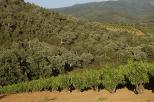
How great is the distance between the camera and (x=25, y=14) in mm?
111500

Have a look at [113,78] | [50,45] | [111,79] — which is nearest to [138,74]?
[113,78]

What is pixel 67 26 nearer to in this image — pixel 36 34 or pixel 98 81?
pixel 36 34

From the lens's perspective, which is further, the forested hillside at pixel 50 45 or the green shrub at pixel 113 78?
the forested hillside at pixel 50 45

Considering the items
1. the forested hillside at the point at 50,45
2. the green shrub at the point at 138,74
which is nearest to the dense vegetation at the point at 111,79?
the green shrub at the point at 138,74

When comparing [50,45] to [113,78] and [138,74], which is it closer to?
[113,78]

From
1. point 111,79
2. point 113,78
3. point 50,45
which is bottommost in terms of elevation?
point 50,45

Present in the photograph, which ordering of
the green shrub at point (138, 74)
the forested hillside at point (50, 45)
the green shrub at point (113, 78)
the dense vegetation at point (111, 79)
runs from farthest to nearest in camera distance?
the forested hillside at point (50, 45)
the green shrub at point (113, 78)
the dense vegetation at point (111, 79)
the green shrub at point (138, 74)

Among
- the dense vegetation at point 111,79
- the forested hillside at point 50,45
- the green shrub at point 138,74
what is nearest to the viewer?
the green shrub at point 138,74

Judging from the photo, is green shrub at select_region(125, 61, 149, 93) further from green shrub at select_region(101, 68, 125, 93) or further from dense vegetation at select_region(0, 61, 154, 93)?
green shrub at select_region(101, 68, 125, 93)

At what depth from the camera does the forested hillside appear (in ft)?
248

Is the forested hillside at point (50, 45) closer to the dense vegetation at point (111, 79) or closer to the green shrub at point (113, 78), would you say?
the dense vegetation at point (111, 79)

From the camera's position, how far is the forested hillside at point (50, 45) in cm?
7556

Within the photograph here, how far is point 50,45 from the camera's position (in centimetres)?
9538

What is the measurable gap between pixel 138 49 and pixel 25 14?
116 feet
